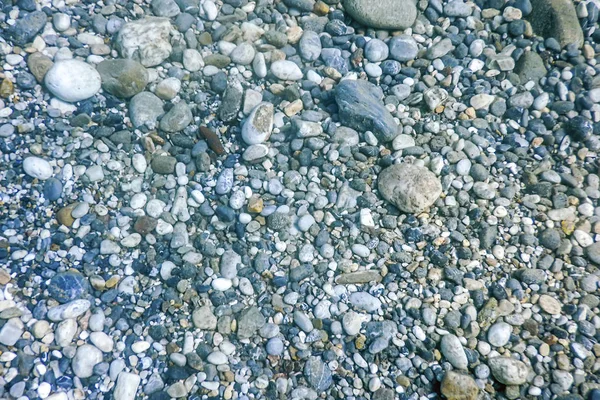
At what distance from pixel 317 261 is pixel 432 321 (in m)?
0.66

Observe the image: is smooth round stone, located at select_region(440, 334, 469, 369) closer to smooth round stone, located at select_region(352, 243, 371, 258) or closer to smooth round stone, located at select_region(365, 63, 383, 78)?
smooth round stone, located at select_region(352, 243, 371, 258)

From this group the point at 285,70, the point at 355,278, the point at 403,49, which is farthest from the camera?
the point at 403,49

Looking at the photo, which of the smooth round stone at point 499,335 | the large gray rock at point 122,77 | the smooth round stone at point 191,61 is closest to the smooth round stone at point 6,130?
the large gray rock at point 122,77

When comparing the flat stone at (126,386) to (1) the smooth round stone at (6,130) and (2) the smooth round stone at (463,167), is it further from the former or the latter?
(2) the smooth round stone at (463,167)

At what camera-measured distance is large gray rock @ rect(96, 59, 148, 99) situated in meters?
2.88

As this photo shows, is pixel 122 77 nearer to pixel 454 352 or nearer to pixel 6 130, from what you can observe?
pixel 6 130

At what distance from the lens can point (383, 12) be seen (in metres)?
3.20

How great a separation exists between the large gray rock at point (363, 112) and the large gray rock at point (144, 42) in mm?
1105

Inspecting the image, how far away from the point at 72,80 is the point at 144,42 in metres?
0.48

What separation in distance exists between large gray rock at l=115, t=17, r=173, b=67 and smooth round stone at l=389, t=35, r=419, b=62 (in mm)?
1418

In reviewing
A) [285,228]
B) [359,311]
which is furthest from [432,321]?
[285,228]

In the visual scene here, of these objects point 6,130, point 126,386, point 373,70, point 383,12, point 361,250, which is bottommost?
point 126,386

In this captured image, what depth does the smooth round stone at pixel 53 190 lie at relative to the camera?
2668 millimetres

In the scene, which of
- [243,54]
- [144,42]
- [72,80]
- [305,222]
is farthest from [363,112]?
[72,80]
